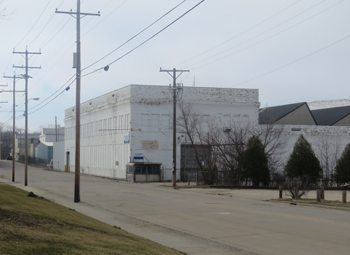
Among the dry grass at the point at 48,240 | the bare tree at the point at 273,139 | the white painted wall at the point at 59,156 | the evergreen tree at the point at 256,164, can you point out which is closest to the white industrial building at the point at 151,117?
the bare tree at the point at 273,139

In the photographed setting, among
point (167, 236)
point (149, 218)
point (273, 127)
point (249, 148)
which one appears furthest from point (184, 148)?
point (167, 236)

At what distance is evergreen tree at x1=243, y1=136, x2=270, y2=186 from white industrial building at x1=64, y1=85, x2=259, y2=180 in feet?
46.9

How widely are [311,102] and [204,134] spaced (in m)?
53.7

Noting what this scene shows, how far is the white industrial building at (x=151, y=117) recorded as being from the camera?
66062mm

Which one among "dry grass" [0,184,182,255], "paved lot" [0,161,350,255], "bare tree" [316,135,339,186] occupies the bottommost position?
"paved lot" [0,161,350,255]

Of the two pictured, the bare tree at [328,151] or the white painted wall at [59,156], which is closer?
the bare tree at [328,151]

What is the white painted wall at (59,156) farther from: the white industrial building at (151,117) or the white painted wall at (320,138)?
the white painted wall at (320,138)

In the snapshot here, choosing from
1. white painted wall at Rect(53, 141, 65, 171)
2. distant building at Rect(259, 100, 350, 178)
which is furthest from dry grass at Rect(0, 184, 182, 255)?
white painted wall at Rect(53, 141, 65, 171)

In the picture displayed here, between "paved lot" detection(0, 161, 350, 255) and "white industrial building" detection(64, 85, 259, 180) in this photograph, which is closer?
"paved lot" detection(0, 161, 350, 255)

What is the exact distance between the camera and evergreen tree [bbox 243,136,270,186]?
52.2 m

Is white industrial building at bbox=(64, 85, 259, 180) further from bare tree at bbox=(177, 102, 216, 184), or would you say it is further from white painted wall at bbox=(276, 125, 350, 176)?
white painted wall at bbox=(276, 125, 350, 176)

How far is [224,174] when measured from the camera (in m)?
55.9

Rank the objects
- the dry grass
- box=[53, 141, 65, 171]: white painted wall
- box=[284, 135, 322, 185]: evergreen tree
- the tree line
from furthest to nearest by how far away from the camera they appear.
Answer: box=[53, 141, 65, 171]: white painted wall → the tree line → box=[284, 135, 322, 185]: evergreen tree → the dry grass

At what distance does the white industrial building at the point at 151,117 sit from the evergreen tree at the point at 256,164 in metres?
14.3
